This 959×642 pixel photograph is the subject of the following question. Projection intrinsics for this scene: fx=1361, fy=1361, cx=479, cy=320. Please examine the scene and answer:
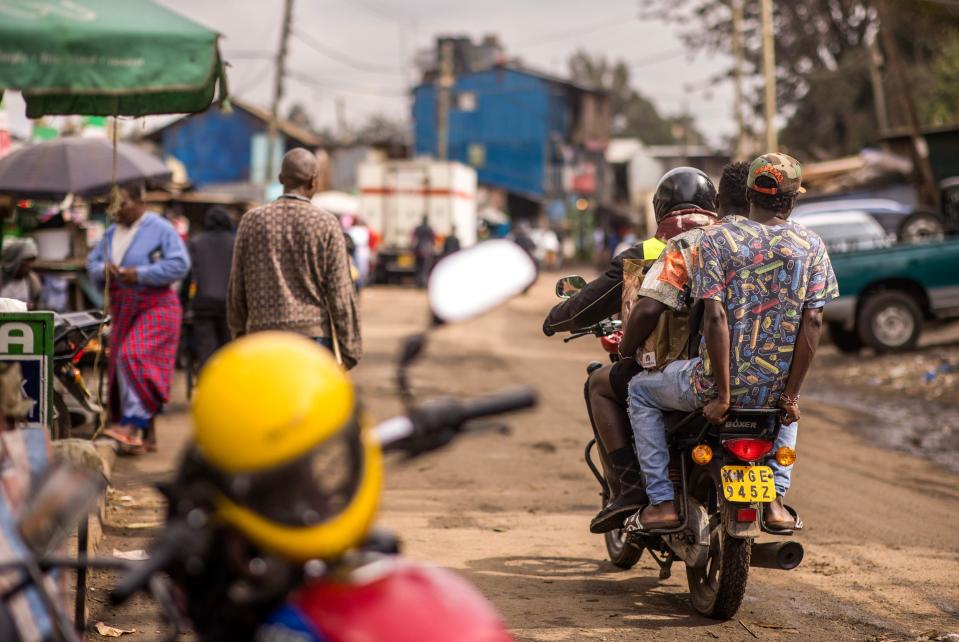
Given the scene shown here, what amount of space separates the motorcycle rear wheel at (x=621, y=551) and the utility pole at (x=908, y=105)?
65.0ft

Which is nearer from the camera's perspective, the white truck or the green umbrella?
the green umbrella

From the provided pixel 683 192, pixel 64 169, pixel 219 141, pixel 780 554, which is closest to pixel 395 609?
pixel 780 554

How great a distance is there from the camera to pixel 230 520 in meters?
2.53

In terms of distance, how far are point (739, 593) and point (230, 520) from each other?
3539 millimetres

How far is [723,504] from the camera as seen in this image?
5.50 m

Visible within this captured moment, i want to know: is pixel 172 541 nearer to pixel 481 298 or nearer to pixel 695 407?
pixel 481 298

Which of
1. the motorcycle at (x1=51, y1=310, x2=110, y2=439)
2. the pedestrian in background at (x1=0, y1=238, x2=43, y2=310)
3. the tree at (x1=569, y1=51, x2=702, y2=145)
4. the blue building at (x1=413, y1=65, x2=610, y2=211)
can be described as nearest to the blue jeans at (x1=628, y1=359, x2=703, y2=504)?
the motorcycle at (x1=51, y1=310, x2=110, y2=439)

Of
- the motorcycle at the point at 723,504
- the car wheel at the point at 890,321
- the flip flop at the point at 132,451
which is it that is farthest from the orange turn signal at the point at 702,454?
the car wheel at the point at 890,321

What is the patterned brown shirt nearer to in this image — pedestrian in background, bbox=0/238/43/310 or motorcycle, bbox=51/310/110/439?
motorcycle, bbox=51/310/110/439

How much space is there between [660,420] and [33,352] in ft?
9.87

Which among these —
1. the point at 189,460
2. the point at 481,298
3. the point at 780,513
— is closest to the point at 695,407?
the point at 780,513

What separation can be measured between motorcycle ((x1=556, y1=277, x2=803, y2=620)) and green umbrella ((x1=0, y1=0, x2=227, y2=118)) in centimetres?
270

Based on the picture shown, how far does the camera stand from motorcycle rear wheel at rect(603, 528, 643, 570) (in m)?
6.61

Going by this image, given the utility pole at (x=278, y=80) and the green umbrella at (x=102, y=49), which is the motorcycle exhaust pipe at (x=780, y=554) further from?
the utility pole at (x=278, y=80)
